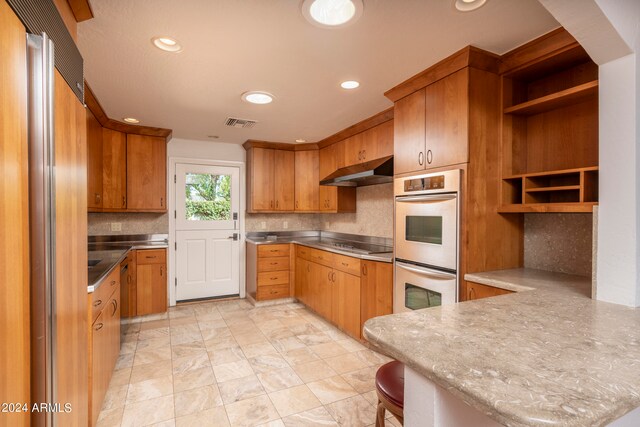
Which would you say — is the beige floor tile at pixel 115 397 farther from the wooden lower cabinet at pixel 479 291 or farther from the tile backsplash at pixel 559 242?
the tile backsplash at pixel 559 242

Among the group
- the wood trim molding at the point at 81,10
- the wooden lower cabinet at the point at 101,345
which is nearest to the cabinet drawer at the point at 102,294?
the wooden lower cabinet at the point at 101,345

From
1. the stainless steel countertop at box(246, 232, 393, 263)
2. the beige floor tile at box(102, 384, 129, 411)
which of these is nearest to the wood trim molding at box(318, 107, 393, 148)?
the stainless steel countertop at box(246, 232, 393, 263)

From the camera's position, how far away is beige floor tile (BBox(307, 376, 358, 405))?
85.4 inches

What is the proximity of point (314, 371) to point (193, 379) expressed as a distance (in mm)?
953

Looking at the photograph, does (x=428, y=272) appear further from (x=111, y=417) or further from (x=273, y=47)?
(x=111, y=417)

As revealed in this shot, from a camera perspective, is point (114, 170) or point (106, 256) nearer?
point (106, 256)

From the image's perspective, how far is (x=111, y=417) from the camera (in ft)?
6.41

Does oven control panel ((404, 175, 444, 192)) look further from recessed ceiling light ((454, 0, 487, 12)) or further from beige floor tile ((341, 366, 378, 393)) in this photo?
beige floor tile ((341, 366, 378, 393))

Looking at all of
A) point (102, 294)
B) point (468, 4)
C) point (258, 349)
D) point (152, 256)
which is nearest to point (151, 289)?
point (152, 256)

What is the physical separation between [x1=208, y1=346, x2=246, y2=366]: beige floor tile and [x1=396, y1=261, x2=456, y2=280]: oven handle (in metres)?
1.65

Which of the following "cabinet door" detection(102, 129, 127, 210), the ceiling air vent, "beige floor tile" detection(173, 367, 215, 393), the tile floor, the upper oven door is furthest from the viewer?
"cabinet door" detection(102, 129, 127, 210)

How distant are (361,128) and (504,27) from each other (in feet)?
6.35

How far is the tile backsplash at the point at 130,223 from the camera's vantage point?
389 cm

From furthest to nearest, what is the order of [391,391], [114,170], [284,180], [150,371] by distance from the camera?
1. [284,180]
2. [114,170]
3. [150,371]
4. [391,391]
